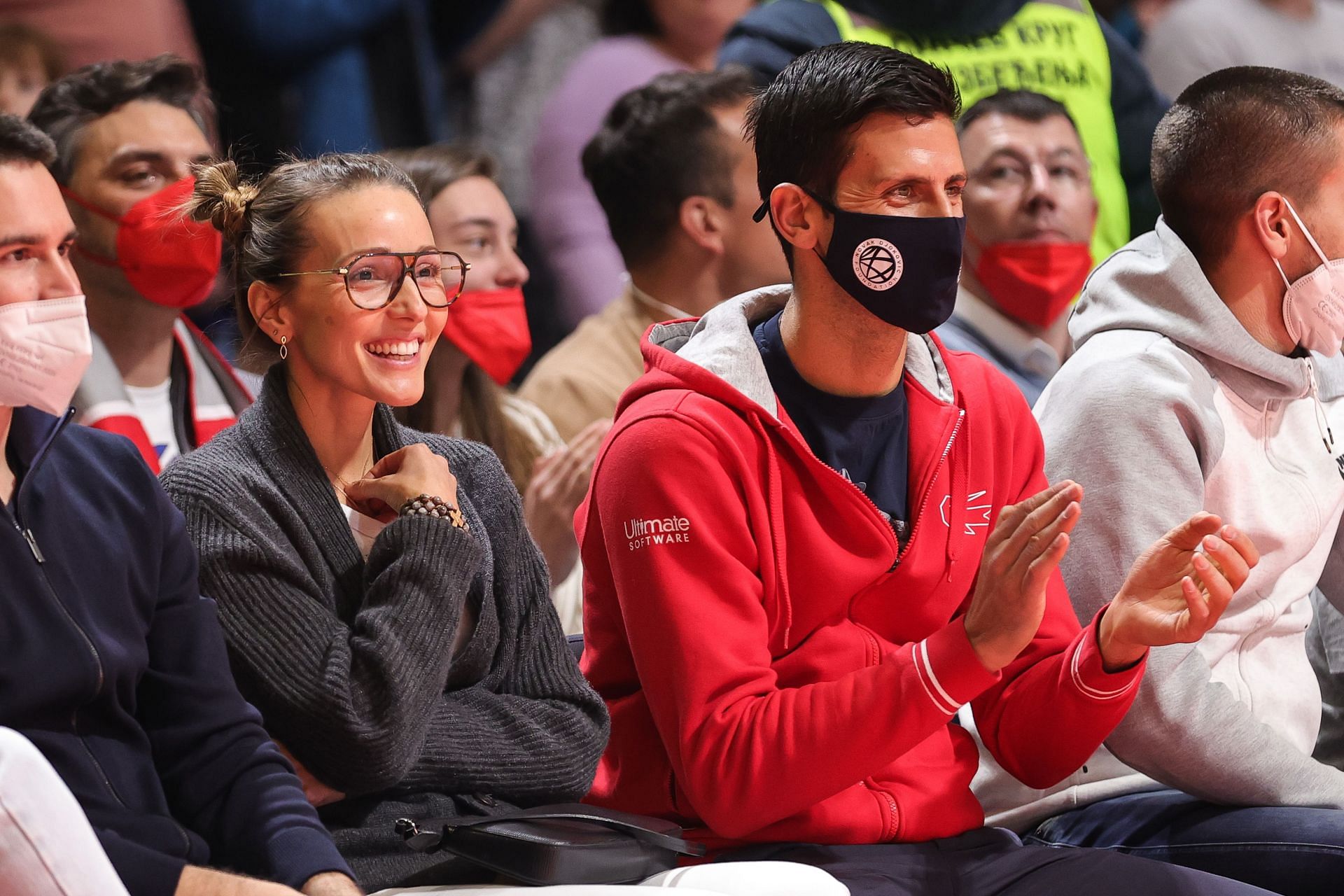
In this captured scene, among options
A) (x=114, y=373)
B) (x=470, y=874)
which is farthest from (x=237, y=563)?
(x=114, y=373)

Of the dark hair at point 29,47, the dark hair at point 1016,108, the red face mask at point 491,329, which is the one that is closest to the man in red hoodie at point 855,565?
the red face mask at point 491,329

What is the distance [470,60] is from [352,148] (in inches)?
32.9

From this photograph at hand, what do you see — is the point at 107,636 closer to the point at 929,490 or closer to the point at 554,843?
the point at 554,843

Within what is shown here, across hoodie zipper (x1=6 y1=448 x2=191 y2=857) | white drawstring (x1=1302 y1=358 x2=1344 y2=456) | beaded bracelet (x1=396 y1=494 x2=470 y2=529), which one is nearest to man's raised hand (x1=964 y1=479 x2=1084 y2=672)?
beaded bracelet (x1=396 y1=494 x2=470 y2=529)

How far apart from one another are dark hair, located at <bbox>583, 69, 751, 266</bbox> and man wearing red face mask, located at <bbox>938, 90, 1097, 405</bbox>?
0.61 meters

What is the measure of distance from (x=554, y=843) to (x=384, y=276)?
82 centimetres

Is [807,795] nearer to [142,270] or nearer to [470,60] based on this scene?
[142,270]

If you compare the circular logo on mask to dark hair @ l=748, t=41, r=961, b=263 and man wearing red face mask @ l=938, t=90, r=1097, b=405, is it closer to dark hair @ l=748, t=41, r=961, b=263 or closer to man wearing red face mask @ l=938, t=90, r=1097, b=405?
dark hair @ l=748, t=41, r=961, b=263

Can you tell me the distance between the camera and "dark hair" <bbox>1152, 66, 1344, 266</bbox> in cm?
280

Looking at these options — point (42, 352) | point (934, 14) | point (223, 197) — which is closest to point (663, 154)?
point (934, 14)

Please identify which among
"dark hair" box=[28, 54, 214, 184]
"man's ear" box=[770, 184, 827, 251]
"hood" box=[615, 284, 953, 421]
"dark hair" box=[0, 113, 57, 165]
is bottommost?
"hood" box=[615, 284, 953, 421]

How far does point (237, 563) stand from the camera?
2162 millimetres

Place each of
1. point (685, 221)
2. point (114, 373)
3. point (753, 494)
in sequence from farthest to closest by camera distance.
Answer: point (685, 221), point (114, 373), point (753, 494)

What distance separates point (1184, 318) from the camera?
279cm
